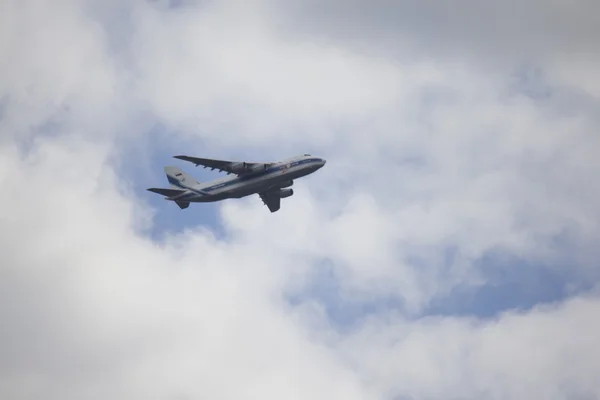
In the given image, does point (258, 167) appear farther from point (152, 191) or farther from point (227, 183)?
point (152, 191)

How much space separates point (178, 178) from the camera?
112 meters

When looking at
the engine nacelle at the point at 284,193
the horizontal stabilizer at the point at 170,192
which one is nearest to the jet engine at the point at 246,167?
the horizontal stabilizer at the point at 170,192

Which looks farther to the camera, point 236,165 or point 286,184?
point 286,184

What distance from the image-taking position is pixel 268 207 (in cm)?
11606

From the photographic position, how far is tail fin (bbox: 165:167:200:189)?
111 meters

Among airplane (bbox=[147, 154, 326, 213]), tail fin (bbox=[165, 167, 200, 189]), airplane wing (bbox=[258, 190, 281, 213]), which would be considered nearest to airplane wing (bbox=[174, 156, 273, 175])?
airplane (bbox=[147, 154, 326, 213])

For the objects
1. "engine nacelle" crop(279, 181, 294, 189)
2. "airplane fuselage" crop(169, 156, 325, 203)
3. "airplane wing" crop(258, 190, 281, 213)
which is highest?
"airplane wing" crop(258, 190, 281, 213)

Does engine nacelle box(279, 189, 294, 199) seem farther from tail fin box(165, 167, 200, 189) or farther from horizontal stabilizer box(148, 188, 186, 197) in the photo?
horizontal stabilizer box(148, 188, 186, 197)

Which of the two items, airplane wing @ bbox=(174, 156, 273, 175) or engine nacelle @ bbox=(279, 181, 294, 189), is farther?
engine nacelle @ bbox=(279, 181, 294, 189)

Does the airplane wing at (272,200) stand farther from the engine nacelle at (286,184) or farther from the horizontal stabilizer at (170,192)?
the horizontal stabilizer at (170,192)

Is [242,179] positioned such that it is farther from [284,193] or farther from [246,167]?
[284,193]

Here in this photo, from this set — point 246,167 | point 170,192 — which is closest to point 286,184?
point 246,167

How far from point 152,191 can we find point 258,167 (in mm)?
14675

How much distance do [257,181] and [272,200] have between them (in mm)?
11673
